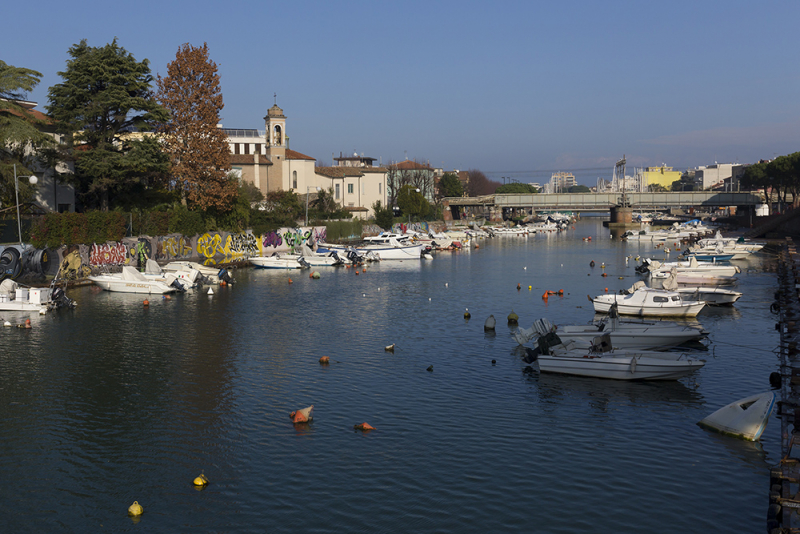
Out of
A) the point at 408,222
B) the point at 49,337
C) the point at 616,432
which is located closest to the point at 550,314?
the point at 616,432

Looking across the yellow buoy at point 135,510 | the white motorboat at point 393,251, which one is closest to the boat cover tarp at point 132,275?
the white motorboat at point 393,251

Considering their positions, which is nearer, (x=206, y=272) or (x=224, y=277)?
(x=206, y=272)

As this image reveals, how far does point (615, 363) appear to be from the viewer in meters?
28.7

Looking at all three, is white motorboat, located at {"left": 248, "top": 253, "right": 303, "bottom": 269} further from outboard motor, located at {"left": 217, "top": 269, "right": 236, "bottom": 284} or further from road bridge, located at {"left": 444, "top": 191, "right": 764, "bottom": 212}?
road bridge, located at {"left": 444, "top": 191, "right": 764, "bottom": 212}

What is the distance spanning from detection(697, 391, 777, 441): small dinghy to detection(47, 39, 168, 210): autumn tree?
52839mm

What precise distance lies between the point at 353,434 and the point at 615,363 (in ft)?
39.9

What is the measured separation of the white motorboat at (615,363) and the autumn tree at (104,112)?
149ft

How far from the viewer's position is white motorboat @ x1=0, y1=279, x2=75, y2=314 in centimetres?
Answer: 4309

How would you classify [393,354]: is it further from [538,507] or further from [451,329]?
[538,507]

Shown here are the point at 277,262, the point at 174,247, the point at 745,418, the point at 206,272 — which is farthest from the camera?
the point at 277,262

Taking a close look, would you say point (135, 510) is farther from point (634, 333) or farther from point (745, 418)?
point (634, 333)

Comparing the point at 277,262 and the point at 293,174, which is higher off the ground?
the point at 293,174

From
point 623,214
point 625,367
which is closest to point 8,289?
point 625,367

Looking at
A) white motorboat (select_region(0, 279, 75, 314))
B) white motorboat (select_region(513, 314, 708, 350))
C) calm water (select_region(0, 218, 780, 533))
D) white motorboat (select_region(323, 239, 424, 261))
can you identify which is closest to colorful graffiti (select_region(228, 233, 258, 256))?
white motorboat (select_region(323, 239, 424, 261))
